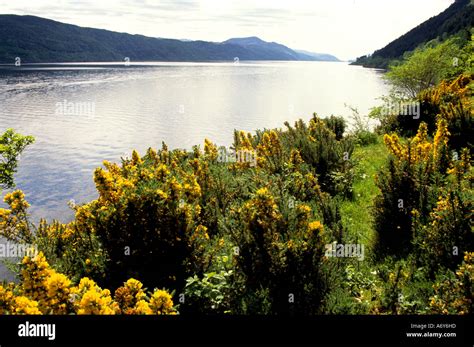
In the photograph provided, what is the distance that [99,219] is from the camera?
5977 millimetres

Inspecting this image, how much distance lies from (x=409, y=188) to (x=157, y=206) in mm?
4906

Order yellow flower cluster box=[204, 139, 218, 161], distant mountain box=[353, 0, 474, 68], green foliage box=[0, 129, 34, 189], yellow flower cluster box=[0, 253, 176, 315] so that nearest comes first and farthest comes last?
1. yellow flower cluster box=[0, 253, 176, 315]
2. yellow flower cluster box=[204, 139, 218, 161]
3. green foliage box=[0, 129, 34, 189]
4. distant mountain box=[353, 0, 474, 68]

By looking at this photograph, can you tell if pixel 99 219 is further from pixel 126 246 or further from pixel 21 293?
pixel 21 293

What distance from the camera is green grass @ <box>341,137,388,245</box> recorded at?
8.02 metres

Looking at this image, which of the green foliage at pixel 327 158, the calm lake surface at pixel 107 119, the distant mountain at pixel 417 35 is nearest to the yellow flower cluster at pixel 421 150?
the green foliage at pixel 327 158

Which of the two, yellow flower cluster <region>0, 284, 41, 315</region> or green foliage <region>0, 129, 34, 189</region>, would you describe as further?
green foliage <region>0, 129, 34, 189</region>

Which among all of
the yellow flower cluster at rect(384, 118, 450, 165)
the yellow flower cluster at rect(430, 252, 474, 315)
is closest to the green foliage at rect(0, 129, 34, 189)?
the yellow flower cluster at rect(384, 118, 450, 165)

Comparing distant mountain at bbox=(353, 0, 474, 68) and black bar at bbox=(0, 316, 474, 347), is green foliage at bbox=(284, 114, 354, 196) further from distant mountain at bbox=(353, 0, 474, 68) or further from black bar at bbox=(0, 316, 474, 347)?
distant mountain at bbox=(353, 0, 474, 68)

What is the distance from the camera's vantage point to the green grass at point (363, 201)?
8016mm

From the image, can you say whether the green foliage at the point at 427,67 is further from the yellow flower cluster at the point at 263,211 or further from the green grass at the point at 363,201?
the yellow flower cluster at the point at 263,211

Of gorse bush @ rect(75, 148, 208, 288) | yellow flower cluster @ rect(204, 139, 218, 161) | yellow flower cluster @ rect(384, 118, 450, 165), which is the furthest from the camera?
yellow flower cluster @ rect(204, 139, 218, 161)

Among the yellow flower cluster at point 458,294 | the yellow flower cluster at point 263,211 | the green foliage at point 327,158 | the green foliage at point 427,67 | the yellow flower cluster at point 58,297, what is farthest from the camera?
the green foliage at point 427,67

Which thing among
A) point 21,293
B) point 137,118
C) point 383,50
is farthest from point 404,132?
point 383,50

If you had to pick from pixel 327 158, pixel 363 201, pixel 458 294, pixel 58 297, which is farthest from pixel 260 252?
pixel 327 158
